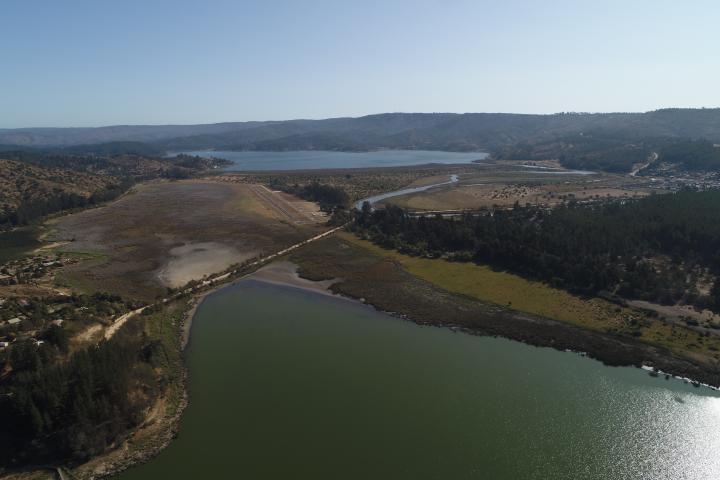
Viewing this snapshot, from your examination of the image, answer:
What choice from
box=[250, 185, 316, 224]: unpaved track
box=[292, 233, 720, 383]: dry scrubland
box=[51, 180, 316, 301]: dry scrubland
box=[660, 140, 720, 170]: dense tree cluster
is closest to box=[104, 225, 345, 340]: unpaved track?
box=[51, 180, 316, 301]: dry scrubland

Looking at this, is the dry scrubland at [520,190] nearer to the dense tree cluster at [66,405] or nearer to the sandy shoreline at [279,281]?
the sandy shoreline at [279,281]

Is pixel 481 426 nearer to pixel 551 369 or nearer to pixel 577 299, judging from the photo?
pixel 551 369

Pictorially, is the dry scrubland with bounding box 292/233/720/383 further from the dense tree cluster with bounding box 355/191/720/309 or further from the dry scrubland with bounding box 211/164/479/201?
the dry scrubland with bounding box 211/164/479/201

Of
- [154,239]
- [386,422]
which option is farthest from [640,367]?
[154,239]

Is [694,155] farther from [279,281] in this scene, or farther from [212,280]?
[212,280]

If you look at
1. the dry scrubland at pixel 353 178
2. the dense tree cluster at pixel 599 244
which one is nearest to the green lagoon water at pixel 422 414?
the dense tree cluster at pixel 599 244

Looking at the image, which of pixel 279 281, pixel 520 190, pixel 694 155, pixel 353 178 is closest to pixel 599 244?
pixel 279 281

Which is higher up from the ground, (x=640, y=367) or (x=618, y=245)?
(x=618, y=245)
